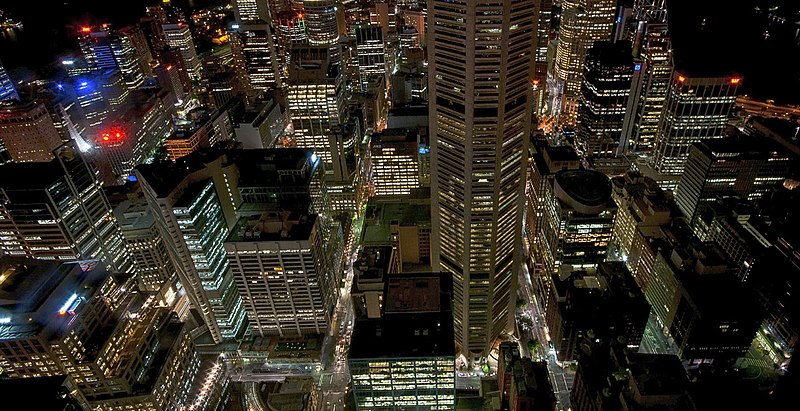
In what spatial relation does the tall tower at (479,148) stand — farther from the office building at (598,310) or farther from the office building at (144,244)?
the office building at (144,244)

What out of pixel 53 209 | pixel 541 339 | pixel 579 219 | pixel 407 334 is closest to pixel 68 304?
pixel 53 209

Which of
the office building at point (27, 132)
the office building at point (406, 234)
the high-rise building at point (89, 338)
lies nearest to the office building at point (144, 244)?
Result: the high-rise building at point (89, 338)

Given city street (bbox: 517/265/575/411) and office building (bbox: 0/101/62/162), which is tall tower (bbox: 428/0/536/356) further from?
office building (bbox: 0/101/62/162)

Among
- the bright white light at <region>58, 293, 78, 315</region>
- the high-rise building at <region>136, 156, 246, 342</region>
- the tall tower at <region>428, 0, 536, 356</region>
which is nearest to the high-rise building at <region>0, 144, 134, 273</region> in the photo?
the high-rise building at <region>136, 156, 246, 342</region>

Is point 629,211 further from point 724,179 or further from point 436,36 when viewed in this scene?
point 436,36

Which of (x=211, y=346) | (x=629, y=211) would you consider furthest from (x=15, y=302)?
(x=629, y=211)

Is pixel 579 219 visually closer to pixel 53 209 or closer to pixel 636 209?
pixel 636 209
